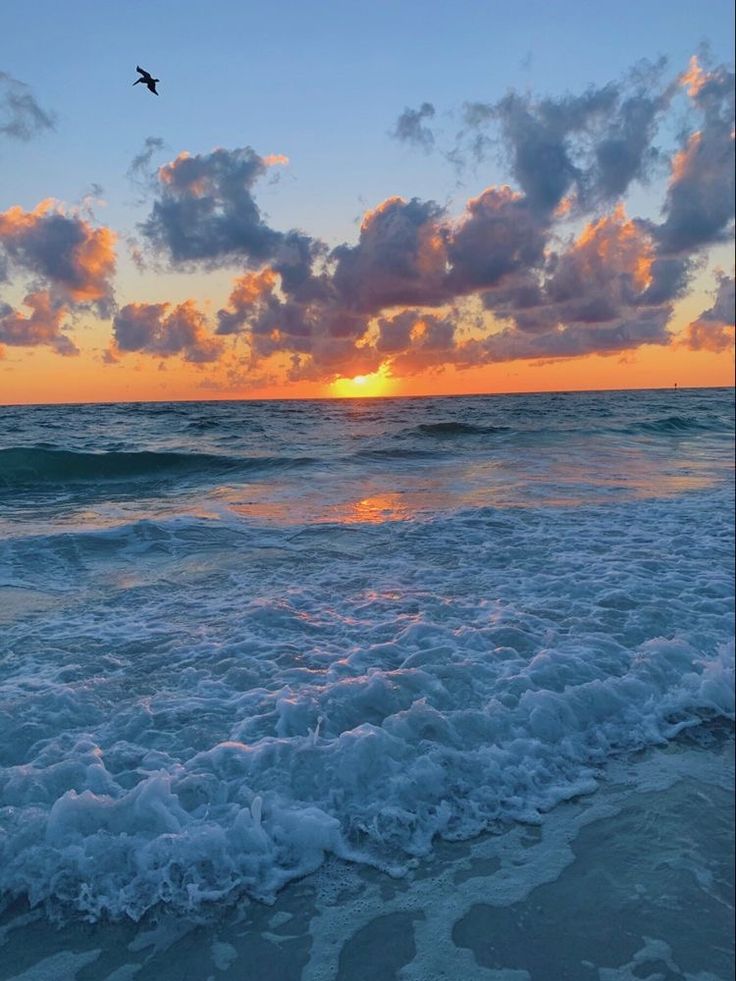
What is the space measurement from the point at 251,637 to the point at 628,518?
7480 mm

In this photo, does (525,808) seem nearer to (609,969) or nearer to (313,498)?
(609,969)

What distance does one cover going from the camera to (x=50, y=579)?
790cm

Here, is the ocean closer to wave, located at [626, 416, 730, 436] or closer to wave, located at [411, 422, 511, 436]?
wave, located at [411, 422, 511, 436]

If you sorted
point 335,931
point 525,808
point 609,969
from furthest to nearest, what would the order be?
point 525,808 < point 335,931 < point 609,969

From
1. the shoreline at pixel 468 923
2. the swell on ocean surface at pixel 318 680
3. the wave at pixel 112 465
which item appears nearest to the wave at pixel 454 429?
the wave at pixel 112 465

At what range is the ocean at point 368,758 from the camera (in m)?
2.82

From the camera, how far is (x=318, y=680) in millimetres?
5000

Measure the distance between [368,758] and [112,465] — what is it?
18459 mm

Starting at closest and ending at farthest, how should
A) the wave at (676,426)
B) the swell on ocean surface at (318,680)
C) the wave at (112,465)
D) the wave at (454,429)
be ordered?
1. the swell on ocean surface at (318,680)
2. the wave at (112,465)
3. the wave at (454,429)
4. the wave at (676,426)

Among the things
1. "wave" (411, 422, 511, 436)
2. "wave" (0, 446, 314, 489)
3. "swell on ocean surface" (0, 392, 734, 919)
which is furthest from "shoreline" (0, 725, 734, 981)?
"wave" (411, 422, 511, 436)

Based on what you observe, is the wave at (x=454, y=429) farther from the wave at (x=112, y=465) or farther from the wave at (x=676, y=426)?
the wave at (x=112, y=465)

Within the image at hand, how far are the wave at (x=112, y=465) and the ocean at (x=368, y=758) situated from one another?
379 inches

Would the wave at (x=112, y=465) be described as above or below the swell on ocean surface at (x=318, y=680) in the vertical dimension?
above

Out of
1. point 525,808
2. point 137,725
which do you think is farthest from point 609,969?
point 137,725
